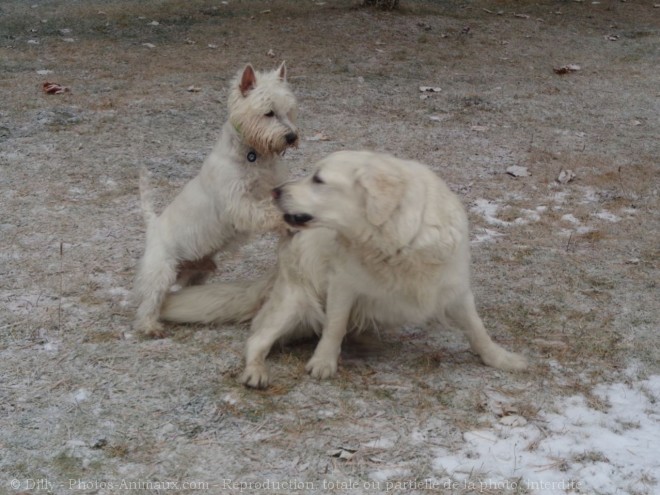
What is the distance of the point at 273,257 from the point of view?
5199mm

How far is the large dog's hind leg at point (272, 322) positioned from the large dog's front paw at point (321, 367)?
23cm

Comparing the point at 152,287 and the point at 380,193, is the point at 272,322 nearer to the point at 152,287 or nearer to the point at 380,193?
the point at 152,287

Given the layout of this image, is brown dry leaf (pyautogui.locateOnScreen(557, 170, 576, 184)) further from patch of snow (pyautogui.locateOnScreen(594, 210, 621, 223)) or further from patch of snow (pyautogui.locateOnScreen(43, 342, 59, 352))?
patch of snow (pyautogui.locateOnScreen(43, 342, 59, 352))

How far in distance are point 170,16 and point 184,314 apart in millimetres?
9118

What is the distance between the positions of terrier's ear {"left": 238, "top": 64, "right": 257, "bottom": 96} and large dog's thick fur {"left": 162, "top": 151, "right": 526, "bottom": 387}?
1.03m

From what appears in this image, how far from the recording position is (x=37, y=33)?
10914mm

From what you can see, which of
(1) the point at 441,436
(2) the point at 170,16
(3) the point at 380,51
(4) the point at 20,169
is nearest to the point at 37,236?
(4) the point at 20,169

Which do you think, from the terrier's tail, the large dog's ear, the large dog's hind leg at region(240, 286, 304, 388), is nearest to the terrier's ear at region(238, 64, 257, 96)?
the terrier's tail

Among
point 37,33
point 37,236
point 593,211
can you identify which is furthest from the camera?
point 37,33

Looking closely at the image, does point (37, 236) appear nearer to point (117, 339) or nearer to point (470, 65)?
point (117, 339)

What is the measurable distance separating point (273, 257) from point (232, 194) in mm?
1046

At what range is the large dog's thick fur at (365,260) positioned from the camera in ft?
10.6

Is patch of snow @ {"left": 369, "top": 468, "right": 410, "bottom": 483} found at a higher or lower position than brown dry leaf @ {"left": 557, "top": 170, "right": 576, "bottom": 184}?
lower

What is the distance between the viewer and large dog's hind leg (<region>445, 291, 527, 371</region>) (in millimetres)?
3635
